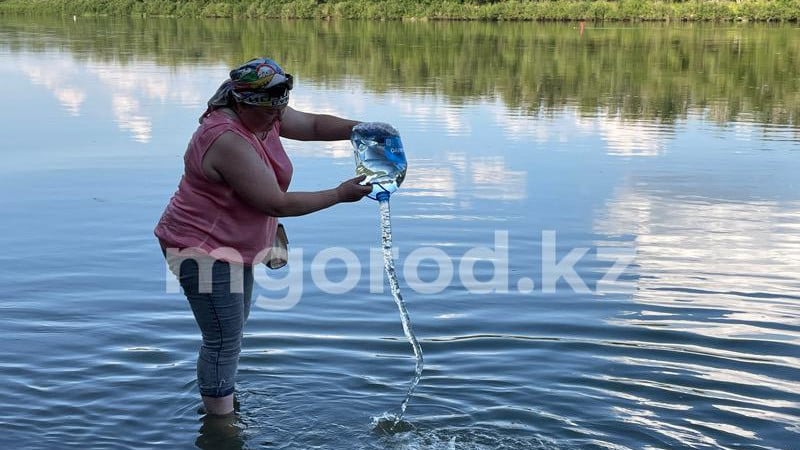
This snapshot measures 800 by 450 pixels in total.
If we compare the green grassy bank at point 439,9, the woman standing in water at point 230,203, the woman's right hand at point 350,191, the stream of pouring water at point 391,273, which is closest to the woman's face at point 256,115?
the woman standing in water at point 230,203

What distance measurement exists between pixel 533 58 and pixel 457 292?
24748 millimetres

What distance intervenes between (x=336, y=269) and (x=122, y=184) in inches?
170

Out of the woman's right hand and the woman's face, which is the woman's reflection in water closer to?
the woman's right hand

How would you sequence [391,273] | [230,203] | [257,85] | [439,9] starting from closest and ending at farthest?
[257,85] < [230,203] < [391,273] < [439,9]

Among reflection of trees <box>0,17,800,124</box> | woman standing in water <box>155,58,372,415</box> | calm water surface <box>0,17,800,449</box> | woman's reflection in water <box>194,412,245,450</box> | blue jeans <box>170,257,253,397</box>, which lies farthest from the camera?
reflection of trees <box>0,17,800,124</box>

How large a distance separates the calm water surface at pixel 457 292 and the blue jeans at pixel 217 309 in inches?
14.7

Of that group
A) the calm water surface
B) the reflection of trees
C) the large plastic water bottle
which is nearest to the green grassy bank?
the reflection of trees

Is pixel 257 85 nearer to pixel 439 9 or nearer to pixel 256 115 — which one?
pixel 256 115

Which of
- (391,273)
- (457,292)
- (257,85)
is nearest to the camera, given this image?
(257,85)

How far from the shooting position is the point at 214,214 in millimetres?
4289

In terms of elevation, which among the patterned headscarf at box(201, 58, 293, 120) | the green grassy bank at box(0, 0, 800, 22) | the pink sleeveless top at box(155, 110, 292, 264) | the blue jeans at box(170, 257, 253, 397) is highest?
the green grassy bank at box(0, 0, 800, 22)

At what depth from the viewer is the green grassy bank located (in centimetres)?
5578

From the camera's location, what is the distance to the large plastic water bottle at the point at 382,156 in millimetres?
4453

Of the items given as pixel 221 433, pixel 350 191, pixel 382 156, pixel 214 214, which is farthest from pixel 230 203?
pixel 221 433
